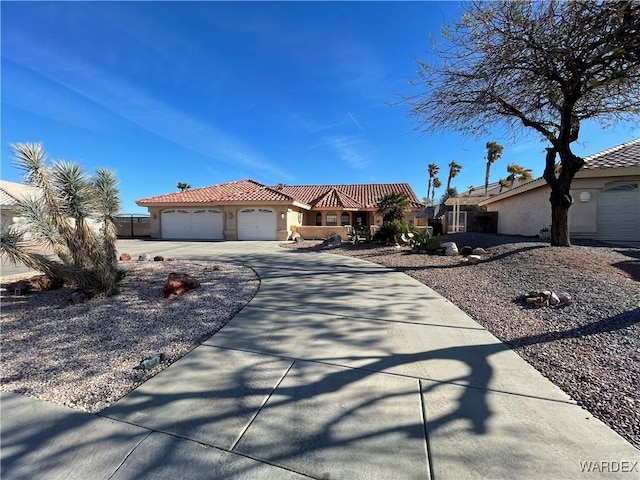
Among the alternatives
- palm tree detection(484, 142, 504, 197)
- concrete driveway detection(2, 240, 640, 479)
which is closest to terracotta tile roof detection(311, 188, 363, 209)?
concrete driveway detection(2, 240, 640, 479)

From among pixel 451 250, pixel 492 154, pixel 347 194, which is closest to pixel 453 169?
pixel 492 154

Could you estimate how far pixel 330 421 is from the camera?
2498 mm

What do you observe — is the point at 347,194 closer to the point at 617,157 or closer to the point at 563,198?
the point at 617,157

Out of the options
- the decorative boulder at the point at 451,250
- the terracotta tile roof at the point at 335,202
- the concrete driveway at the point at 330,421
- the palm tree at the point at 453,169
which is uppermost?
the palm tree at the point at 453,169

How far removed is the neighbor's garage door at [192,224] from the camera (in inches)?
910

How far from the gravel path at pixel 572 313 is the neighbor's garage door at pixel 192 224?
56.4ft

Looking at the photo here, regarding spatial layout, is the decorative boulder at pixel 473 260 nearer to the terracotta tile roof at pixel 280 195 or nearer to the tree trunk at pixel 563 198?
the tree trunk at pixel 563 198

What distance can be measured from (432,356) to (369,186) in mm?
29748

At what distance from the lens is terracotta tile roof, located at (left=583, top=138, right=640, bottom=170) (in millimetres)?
12180

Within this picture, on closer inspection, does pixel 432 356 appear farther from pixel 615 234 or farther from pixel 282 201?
pixel 282 201

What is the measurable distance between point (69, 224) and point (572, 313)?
9091mm

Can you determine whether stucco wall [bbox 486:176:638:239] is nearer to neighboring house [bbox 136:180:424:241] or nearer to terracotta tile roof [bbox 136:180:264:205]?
neighboring house [bbox 136:180:424:241]

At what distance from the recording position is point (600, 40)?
6406mm

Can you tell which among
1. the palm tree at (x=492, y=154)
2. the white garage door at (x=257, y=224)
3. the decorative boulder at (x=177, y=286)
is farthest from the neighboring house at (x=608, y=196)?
the palm tree at (x=492, y=154)
